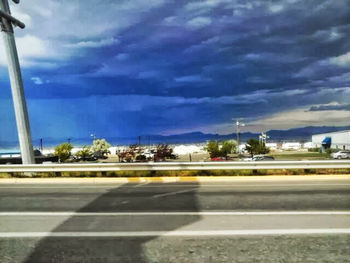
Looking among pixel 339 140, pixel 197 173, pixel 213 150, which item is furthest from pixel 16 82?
pixel 339 140

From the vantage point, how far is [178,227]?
5938 mm

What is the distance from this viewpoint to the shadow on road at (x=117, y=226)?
4.53 m

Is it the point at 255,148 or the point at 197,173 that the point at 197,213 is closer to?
the point at 197,173

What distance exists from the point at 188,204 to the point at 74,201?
10.9 ft

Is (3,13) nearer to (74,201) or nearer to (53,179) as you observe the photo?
(53,179)

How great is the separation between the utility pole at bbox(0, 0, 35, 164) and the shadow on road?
301 inches

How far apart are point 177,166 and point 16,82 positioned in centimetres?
906

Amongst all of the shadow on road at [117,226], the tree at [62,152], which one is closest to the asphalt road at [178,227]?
the shadow on road at [117,226]

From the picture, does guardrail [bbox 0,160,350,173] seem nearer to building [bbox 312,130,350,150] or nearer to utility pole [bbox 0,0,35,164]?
utility pole [bbox 0,0,35,164]

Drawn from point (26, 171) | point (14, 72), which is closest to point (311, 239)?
point (26, 171)

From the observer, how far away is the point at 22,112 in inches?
616

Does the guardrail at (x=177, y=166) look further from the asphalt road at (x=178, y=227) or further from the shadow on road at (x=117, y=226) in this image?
the asphalt road at (x=178, y=227)

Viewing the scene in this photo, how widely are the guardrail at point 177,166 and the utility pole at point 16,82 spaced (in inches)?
53.7

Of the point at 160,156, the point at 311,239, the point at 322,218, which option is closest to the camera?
the point at 311,239
